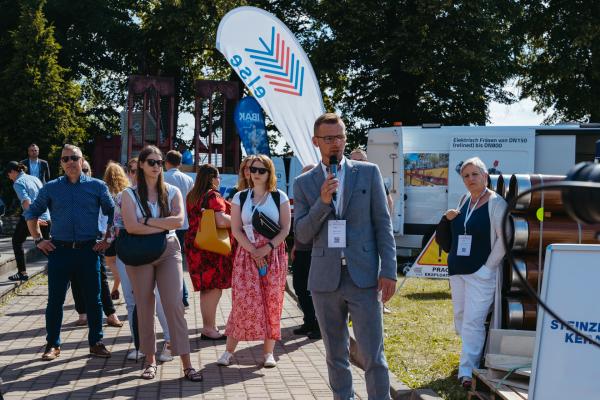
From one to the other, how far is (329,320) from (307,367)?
2672 millimetres

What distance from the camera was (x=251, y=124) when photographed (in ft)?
60.1

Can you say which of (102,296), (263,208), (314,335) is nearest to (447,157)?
(314,335)

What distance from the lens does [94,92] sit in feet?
143

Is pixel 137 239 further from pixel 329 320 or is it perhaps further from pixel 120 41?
pixel 120 41

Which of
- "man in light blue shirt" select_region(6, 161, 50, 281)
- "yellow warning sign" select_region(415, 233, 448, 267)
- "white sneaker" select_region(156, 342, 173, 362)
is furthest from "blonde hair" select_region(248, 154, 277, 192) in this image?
"man in light blue shirt" select_region(6, 161, 50, 281)

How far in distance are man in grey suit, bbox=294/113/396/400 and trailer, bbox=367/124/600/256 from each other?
42.6 feet

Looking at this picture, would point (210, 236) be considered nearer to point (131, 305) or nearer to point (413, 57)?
point (131, 305)

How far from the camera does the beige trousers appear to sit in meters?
6.94

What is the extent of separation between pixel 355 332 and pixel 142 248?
2.47 m

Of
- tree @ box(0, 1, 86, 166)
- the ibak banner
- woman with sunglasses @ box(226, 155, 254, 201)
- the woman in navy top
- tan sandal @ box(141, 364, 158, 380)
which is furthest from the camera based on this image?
tree @ box(0, 1, 86, 166)

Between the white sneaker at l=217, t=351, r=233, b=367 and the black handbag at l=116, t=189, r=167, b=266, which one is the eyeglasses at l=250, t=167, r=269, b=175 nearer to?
the black handbag at l=116, t=189, r=167, b=266

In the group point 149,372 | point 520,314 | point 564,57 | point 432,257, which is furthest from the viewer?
point 564,57

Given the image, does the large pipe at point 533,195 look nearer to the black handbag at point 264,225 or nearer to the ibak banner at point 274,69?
the black handbag at point 264,225

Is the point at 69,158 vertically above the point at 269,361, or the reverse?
the point at 69,158
